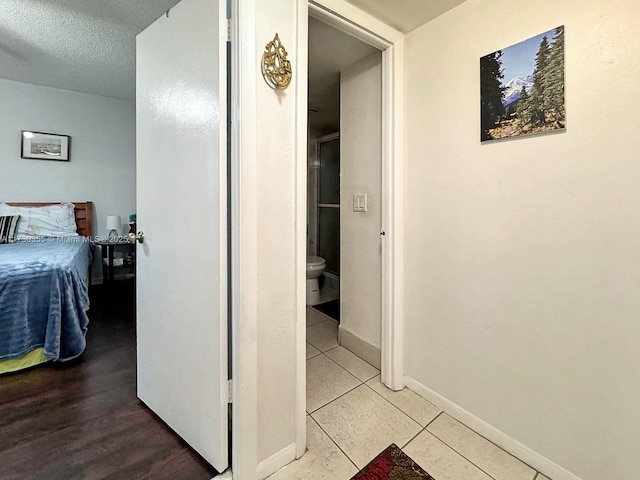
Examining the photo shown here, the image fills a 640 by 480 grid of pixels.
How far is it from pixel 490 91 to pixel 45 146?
178 inches

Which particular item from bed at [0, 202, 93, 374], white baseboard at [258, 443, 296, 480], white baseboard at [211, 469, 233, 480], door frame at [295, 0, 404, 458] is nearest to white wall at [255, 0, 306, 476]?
white baseboard at [258, 443, 296, 480]

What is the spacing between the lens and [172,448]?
1413 mm

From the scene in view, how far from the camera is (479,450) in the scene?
1.42 m

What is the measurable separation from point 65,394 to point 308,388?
1.40 meters

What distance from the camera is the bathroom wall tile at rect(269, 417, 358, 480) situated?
1.27 meters

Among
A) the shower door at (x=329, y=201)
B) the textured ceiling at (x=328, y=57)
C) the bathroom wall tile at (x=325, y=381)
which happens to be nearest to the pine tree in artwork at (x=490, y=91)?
the textured ceiling at (x=328, y=57)

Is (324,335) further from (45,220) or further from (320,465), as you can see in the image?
(45,220)

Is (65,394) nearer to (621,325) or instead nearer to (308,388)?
(308,388)

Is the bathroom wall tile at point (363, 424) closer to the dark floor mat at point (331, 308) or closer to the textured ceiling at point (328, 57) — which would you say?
the dark floor mat at point (331, 308)

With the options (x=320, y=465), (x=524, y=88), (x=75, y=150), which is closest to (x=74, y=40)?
(x=75, y=150)

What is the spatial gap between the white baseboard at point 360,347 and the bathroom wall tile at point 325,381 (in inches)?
8.0

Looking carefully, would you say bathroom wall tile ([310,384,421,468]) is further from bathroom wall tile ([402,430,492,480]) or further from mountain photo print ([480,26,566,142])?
mountain photo print ([480,26,566,142])

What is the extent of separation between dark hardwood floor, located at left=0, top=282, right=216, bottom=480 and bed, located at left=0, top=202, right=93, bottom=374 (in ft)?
0.36

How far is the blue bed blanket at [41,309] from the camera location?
197cm
